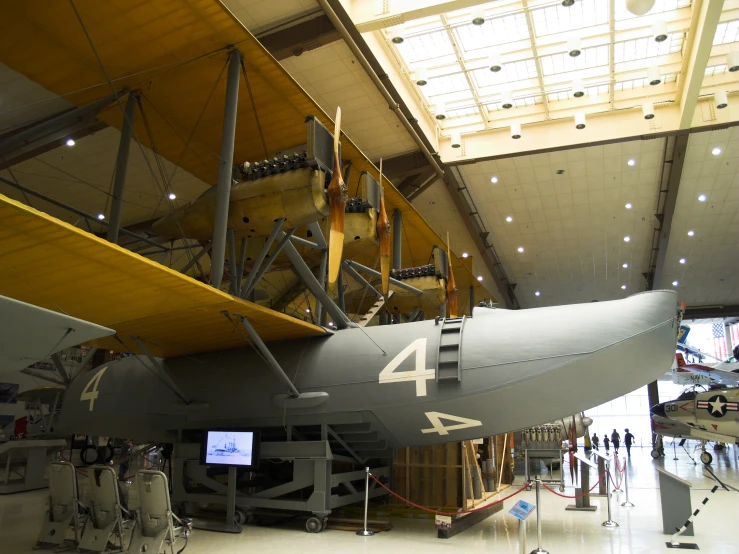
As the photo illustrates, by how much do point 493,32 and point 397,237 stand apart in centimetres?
553

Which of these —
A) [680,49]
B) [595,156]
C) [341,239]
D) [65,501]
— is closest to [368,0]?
[341,239]

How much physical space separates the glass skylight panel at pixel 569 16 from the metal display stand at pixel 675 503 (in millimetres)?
10120

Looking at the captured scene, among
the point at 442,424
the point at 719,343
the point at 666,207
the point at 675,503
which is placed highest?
the point at 666,207

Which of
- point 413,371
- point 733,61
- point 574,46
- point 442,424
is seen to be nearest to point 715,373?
point 733,61

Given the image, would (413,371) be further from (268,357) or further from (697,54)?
(697,54)

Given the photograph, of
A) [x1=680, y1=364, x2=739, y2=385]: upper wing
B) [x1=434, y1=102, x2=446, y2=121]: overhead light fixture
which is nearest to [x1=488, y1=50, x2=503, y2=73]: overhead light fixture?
[x1=434, y1=102, x2=446, y2=121]: overhead light fixture

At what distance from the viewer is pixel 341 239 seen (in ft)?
24.4

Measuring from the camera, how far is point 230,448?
878cm

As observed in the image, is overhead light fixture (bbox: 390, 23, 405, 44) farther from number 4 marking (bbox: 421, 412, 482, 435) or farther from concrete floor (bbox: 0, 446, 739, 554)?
concrete floor (bbox: 0, 446, 739, 554)

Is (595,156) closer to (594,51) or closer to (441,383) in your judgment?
(594,51)

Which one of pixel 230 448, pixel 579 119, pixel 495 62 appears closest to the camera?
pixel 230 448

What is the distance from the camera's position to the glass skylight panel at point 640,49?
13547mm

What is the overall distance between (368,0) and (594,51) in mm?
6206

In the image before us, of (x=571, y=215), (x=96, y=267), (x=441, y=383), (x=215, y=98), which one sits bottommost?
(x=441, y=383)
